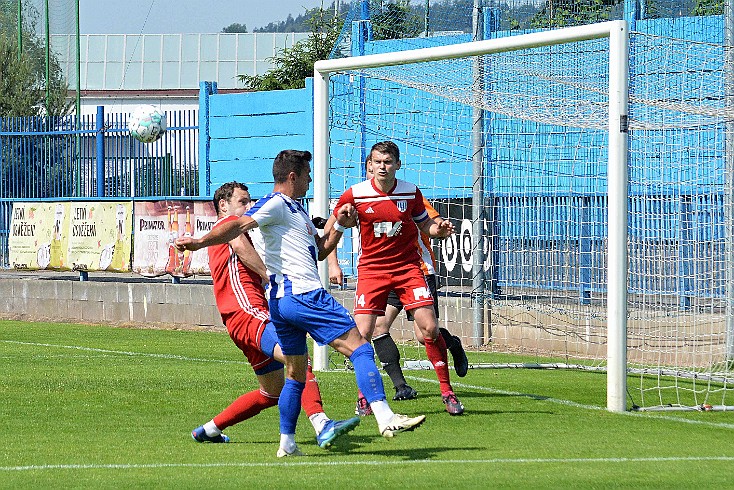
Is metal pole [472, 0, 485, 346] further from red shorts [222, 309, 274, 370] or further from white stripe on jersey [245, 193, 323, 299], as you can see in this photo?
white stripe on jersey [245, 193, 323, 299]

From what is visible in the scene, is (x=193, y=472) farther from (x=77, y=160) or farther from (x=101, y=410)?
(x=77, y=160)

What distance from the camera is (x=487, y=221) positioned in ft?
51.2

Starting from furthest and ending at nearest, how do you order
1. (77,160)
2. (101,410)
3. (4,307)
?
1. (77,160)
2. (4,307)
3. (101,410)

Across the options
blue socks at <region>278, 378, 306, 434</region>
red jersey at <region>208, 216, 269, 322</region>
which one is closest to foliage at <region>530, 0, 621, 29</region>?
red jersey at <region>208, 216, 269, 322</region>

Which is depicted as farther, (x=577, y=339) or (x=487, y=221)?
(x=487, y=221)

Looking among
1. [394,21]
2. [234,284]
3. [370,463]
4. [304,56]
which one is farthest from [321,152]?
[304,56]

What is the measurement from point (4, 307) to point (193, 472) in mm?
14988

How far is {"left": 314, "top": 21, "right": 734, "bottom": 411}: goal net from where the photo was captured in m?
10.9

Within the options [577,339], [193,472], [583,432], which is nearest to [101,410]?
[193,472]

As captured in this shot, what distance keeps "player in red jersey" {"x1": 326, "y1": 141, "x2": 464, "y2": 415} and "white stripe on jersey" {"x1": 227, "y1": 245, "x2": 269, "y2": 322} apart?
1410 mm

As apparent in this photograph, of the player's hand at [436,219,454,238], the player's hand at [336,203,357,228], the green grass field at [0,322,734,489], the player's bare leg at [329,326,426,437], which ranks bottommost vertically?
the green grass field at [0,322,734,489]

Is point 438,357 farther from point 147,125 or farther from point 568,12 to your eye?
point 147,125

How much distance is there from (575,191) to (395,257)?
5410 millimetres

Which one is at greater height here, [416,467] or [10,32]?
[10,32]
